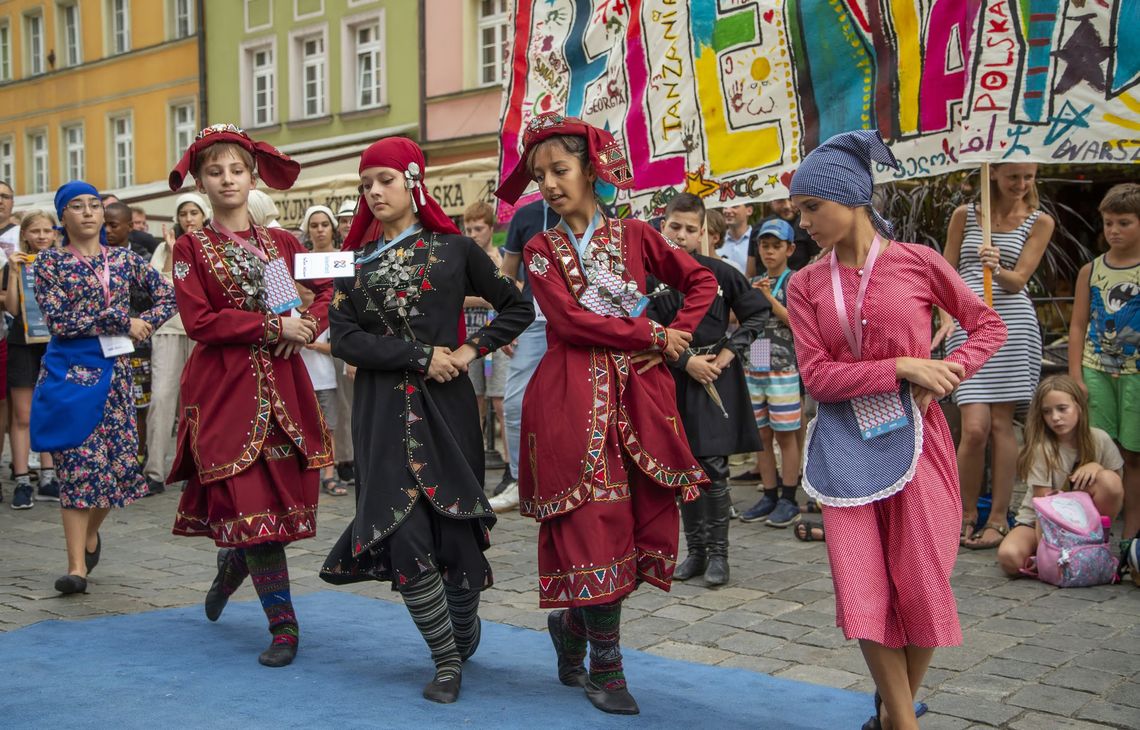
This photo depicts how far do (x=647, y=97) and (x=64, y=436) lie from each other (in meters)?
3.75

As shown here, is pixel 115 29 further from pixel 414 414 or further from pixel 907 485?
pixel 907 485

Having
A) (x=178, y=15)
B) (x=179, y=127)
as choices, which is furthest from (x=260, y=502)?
(x=178, y=15)

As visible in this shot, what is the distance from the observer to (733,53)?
7246 mm

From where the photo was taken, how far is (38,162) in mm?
34750

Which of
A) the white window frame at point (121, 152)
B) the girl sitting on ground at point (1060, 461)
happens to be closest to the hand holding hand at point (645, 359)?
the girl sitting on ground at point (1060, 461)

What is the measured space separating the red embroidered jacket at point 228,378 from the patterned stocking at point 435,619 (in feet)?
2.86

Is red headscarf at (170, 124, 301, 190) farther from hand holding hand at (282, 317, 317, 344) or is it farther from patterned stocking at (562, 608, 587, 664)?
patterned stocking at (562, 608, 587, 664)

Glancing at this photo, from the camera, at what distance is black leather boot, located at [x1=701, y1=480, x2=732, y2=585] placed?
632cm

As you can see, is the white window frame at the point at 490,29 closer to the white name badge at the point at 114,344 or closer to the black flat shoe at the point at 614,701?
the white name badge at the point at 114,344

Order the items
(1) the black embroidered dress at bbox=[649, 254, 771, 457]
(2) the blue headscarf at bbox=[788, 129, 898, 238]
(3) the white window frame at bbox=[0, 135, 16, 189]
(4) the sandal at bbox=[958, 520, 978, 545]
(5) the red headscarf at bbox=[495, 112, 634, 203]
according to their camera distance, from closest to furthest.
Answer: (2) the blue headscarf at bbox=[788, 129, 898, 238], (5) the red headscarf at bbox=[495, 112, 634, 203], (1) the black embroidered dress at bbox=[649, 254, 771, 457], (4) the sandal at bbox=[958, 520, 978, 545], (3) the white window frame at bbox=[0, 135, 16, 189]

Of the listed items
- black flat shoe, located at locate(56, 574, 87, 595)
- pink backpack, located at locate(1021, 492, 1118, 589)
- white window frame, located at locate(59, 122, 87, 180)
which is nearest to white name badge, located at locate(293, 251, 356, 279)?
→ black flat shoe, located at locate(56, 574, 87, 595)

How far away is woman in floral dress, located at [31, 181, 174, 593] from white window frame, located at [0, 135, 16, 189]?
31.5 metres

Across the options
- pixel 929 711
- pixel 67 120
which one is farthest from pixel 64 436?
pixel 67 120

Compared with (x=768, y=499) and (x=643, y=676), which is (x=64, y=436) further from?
(x=768, y=499)
